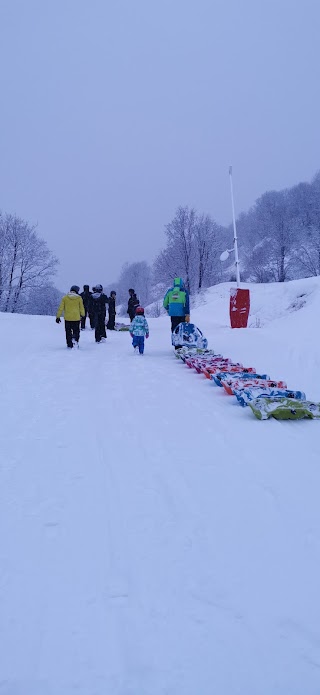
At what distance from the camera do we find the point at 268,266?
1816 inches

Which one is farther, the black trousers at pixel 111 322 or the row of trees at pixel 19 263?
the row of trees at pixel 19 263

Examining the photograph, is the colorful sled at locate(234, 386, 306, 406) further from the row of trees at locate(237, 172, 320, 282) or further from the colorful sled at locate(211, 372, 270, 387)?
the row of trees at locate(237, 172, 320, 282)

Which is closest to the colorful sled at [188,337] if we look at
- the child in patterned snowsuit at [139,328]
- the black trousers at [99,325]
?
the child in patterned snowsuit at [139,328]

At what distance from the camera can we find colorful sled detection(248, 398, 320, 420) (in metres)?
5.32

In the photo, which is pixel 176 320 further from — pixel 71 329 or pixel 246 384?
pixel 246 384

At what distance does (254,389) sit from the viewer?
20.3ft

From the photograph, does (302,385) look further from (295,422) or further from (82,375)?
(82,375)

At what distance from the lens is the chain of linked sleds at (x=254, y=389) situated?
5.35 m

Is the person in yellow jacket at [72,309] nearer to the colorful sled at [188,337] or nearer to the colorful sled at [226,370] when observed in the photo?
the colorful sled at [188,337]

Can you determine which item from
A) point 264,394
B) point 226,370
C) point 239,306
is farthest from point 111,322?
point 264,394

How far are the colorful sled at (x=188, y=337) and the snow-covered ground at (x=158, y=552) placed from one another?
534 cm

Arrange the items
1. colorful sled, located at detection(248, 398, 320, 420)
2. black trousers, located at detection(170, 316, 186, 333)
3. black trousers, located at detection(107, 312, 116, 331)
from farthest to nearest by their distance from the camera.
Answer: black trousers, located at detection(107, 312, 116, 331) → black trousers, located at detection(170, 316, 186, 333) → colorful sled, located at detection(248, 398, 320, 420)

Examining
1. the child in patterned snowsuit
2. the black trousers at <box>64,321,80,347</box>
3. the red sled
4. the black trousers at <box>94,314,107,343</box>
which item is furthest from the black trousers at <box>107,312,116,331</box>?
the child in patterned snowsuit

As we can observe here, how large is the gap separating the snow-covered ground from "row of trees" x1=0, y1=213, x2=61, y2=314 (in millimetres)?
35671
